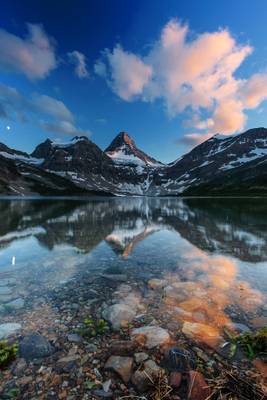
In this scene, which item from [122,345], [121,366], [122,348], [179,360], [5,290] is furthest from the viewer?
[5,290]

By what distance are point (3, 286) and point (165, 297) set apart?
763cm

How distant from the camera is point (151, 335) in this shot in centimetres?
791

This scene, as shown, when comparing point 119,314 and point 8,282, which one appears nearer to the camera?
point 119,314

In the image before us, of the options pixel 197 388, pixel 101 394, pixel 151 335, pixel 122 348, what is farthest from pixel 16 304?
pixel 197 388

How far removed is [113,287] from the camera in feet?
39.8

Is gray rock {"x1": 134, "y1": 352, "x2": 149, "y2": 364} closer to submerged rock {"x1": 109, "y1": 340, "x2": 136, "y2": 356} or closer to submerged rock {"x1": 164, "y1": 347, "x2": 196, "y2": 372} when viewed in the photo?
submerged rock {"x1": 109, "y1": 340, "x2": 136, "y2": 356}

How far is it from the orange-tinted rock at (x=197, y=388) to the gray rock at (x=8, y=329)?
5.52 metres

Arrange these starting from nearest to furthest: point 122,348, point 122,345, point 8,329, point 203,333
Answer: point 122,348, point 122,345, point 203,333, point 8,329

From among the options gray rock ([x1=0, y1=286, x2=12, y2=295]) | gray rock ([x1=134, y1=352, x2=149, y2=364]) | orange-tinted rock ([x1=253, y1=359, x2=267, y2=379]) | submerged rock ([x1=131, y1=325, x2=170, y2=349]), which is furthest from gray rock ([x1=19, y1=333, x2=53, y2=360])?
orange-tinted rock ([x1=253, y1=359, x2=267, y2=379])

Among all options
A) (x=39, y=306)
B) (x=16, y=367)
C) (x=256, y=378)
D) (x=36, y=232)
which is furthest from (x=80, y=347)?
(x=36, y=232)

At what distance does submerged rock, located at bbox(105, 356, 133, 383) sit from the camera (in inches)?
240

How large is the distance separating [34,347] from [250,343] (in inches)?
247

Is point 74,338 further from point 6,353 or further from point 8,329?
point 8,329

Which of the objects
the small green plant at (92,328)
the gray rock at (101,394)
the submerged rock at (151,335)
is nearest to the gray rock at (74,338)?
the small green plant at (92,328)
